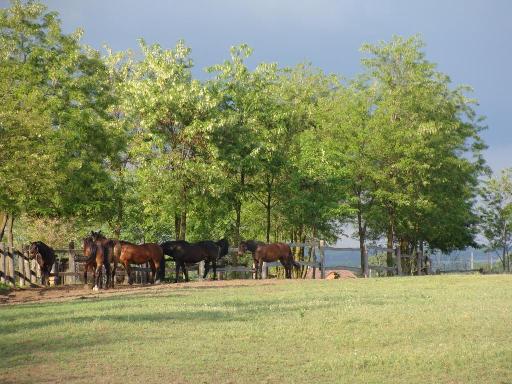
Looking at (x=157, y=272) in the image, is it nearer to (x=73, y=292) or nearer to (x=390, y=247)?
(x=73, y=292)

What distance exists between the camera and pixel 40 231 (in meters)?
52.6

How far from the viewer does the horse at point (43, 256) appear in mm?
30467

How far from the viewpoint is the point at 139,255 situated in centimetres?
3009

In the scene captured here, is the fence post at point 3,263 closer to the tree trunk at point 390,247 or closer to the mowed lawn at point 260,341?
the mowed lawn at point 260,341

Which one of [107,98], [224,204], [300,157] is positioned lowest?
[224,204]

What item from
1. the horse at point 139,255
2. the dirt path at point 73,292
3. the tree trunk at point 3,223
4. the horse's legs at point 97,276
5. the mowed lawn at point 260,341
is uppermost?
the tree trunk at point 3,223

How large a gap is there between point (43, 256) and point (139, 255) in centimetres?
447

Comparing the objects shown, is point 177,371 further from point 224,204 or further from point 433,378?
point 224,204

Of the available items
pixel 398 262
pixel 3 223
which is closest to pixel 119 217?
pixel 3 223

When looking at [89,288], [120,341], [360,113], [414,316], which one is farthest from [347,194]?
[120,341]

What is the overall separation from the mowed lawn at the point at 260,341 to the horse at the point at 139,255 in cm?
887

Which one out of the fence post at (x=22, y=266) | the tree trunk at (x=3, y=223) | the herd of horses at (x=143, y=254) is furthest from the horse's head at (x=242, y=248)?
the tree trunk at (x=3, y=223)

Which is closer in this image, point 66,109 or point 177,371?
point 177,371

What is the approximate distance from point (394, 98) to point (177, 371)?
4138cm
